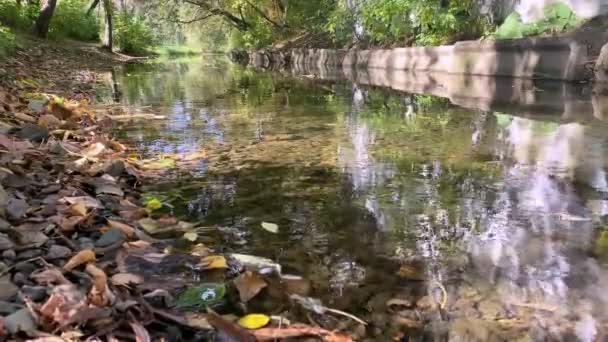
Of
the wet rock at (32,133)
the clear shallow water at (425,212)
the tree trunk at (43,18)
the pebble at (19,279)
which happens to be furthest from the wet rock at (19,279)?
the tree trunk at (43,18)

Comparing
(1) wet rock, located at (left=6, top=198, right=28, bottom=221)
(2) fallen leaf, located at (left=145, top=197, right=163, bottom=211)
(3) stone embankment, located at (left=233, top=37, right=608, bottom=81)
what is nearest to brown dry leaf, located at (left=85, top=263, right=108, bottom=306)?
(1) wet rock, located at (left=6, top=198, right=28, bottom=221)

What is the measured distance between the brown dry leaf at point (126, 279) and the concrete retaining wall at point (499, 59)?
6.18m

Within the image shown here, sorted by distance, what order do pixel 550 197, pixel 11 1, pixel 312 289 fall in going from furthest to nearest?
pixel 11 1, pixel 550 197, pixel 312 289

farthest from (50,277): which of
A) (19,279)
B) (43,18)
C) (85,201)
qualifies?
(43,18)

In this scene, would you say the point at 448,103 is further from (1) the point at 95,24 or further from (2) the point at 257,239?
(1) the point at 95,24

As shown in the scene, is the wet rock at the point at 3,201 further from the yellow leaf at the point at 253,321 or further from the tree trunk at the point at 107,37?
the tree trunk at the point at 107,37

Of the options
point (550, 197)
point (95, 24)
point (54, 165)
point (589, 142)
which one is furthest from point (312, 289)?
point (95, 24)

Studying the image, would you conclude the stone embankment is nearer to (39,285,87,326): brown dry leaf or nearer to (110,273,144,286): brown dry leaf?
(110,273,144,286): brown dry leaf

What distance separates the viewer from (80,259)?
1541 mm

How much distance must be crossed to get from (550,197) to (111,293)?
175 centimetres

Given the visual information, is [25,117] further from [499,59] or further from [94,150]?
[499,59]

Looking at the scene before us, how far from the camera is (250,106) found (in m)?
6.05

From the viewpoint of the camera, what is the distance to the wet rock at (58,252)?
1547 millimetres

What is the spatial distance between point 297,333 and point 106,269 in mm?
581
